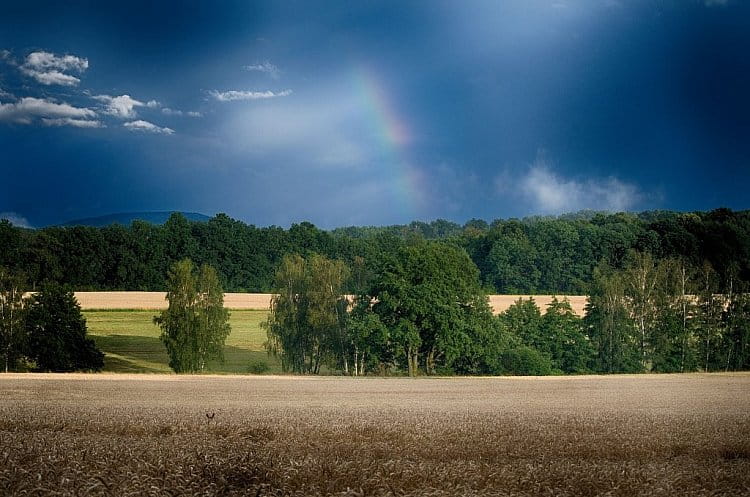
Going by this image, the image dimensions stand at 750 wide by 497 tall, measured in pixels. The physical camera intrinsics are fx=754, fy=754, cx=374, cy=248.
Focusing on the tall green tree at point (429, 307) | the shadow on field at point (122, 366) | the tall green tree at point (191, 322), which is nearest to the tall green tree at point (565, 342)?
the tall green tree at point (429, 307)

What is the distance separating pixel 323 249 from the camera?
13775 cm

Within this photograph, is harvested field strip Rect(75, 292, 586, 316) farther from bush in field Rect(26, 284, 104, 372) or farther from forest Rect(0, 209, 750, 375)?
bush in field Rect(26, 284, 104, 372)

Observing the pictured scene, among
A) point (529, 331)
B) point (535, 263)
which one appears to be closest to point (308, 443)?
point (529, 331)

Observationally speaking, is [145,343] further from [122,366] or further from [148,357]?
A: [122,366]

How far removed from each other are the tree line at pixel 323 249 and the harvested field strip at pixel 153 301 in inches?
230

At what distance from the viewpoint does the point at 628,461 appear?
42.1 feet

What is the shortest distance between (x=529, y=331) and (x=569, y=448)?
226ft

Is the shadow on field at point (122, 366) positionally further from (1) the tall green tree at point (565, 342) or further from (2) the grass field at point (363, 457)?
(2) the grass field at point (363, 457)

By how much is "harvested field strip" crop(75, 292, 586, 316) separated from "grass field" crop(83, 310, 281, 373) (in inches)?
104

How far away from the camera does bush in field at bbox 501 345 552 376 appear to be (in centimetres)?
7794

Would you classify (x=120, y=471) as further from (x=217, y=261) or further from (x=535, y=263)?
(x=535, y=263)

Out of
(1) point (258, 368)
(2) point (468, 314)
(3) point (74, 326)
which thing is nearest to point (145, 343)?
(3) point (74, 326)

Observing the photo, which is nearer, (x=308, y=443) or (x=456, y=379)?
(x=308, y=443)

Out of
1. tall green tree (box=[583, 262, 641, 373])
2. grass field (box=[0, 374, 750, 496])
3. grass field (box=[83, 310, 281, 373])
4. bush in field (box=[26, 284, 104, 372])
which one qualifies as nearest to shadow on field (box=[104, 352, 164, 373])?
grass field (box=[83, 310, 281, 373])
